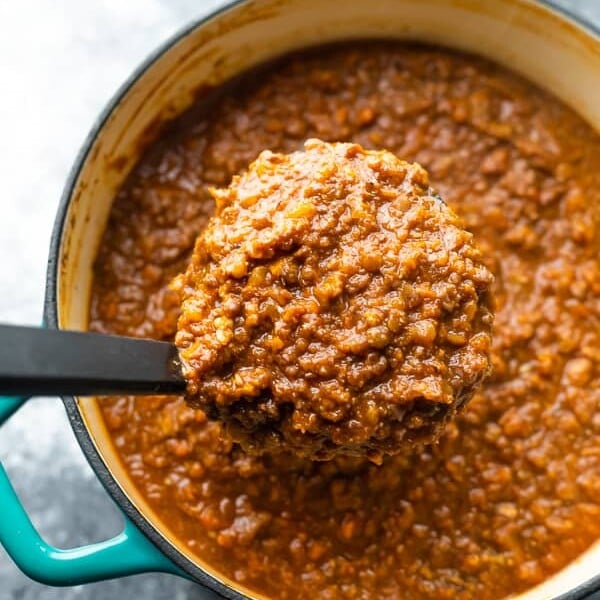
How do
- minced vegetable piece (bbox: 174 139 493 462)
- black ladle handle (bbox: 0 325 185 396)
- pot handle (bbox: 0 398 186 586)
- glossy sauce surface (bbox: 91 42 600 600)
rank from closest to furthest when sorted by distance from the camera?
black ladle handle (bbox: 0 325 185 396), minced vegetable piece (bbox: 174 139 493 462), pot handle (bbox: 0 398 186 586), glossy sauce surface (bbox: 91 42 600 600)

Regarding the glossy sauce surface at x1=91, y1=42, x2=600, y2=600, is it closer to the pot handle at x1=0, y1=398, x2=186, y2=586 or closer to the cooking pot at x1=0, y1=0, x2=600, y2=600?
the cooking pot at x1=0, y1=0, x2=600, y2=600

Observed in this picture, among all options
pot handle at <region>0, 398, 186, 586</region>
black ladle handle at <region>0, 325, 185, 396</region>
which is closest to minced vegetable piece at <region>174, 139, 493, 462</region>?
black ladle handle at <region>0, 325, 185, 396</region>

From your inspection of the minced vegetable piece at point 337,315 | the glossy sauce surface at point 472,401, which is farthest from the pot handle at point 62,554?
the minced vegetable piece at point 337,315

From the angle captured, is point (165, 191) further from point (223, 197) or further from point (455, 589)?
point (455, 589)

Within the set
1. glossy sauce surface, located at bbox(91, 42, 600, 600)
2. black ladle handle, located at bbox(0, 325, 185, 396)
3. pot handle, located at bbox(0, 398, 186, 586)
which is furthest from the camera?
glossy sauce surface, located at bbox(91, 42, 600, 600)

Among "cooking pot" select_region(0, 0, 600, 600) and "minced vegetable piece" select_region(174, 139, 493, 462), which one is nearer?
"minced vegetable piece" select_region(174, 139, 493, 462)

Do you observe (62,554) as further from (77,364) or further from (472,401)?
(472,401)
